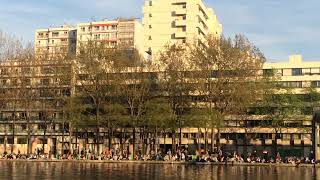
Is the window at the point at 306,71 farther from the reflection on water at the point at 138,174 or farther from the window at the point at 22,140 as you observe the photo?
the window at the point at 22,140

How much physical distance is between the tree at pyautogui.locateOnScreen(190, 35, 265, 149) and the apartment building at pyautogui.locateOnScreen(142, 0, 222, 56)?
5893 cm

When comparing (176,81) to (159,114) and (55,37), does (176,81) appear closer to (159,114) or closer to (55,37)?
(159,114)

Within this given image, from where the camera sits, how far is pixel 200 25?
154 meters

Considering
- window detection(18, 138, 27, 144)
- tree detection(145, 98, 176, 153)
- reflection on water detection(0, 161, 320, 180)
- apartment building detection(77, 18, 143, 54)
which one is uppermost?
apartment building detection(77, 18, 143, 54)

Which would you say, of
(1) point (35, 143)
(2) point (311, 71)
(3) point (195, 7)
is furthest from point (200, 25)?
(1) point (35, 143)

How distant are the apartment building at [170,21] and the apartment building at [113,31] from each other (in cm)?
301

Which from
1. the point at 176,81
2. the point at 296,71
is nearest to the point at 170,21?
the point at 296,71

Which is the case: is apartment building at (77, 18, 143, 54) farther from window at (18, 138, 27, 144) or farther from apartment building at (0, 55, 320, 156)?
apartment building at (0, 55, 320, 156)

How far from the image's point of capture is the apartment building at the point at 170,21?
496 feet

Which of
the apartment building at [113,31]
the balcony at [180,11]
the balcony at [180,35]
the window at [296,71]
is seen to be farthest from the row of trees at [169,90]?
the apartment building at [113,31]

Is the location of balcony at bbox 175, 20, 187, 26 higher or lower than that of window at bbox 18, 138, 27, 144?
higher

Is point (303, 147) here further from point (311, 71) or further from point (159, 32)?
point (159, 32)

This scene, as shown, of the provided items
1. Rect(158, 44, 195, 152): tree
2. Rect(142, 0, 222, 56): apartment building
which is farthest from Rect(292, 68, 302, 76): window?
Rect(142, 0, 222, 56): apartment building

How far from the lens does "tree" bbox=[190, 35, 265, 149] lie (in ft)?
292
